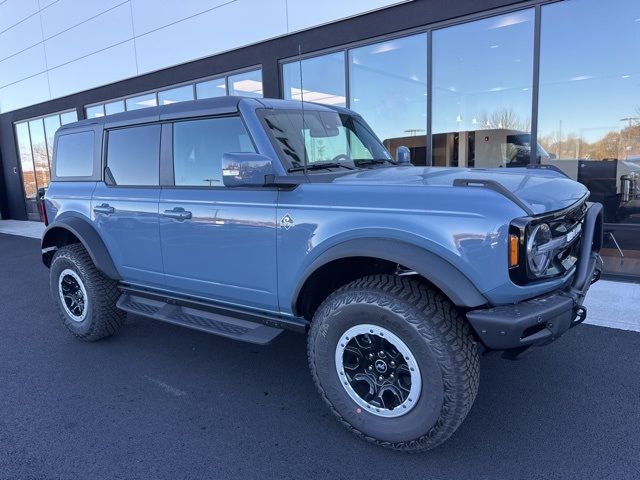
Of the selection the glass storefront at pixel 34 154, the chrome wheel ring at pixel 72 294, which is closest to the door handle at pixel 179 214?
the chrome wheel ring at pixel 72 294

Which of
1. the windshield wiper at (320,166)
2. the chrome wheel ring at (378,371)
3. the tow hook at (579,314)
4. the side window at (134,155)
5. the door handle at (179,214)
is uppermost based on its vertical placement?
the side window at (134,155)

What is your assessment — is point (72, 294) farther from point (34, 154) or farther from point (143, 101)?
point (34, 154)

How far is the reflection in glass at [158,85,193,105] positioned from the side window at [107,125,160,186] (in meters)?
6.64

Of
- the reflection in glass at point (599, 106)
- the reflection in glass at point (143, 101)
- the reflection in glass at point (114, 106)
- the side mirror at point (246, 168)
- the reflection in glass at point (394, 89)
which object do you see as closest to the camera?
the side mirror at point (246, 168)

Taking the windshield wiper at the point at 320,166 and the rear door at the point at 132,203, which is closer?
the windshield wiper at the point at 320,166

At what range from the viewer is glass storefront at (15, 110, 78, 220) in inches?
571

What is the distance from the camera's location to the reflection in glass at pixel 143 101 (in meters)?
11.1

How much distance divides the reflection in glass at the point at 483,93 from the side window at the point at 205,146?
4.73 meters

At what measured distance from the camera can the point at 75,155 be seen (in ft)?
14.7

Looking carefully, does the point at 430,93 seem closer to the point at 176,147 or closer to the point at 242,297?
the point at 176,147

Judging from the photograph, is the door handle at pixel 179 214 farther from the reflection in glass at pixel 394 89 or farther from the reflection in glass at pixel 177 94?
the reflection in glass at pixel 177 94

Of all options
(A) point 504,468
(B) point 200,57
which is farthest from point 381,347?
(B) point 200,57

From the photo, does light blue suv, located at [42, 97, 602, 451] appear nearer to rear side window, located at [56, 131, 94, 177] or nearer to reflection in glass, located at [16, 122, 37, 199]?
rear side window, located at [56, 131, 94, 177]

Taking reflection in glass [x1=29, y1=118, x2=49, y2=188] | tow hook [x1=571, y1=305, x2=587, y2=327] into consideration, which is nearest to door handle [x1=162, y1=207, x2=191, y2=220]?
tow hook [x1=571, y1=305, x2=587, y2=327]
